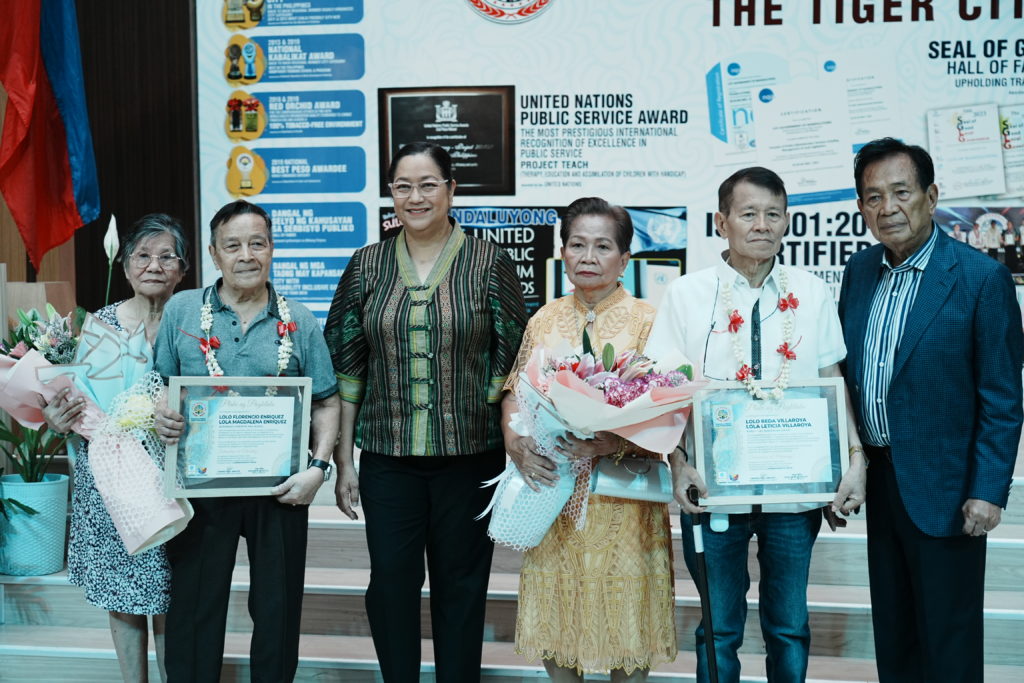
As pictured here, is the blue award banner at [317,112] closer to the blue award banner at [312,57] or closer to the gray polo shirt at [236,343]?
the blue award banner at [312,57]

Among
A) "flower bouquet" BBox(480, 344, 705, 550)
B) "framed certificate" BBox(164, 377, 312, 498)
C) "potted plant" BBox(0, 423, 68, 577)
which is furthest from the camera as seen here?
"potted plant" BBox(0, 423, 68, 577)

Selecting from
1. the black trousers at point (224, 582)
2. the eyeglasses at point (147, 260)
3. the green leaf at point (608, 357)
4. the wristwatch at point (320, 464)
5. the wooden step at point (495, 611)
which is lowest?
the wooden step at point (495, 611)

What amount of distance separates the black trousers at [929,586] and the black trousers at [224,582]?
148 cm

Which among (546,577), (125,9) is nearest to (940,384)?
(546,577)

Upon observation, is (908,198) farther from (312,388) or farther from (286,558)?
(286,558)

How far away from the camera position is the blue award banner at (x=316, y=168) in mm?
4387

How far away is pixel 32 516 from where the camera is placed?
10.5ft

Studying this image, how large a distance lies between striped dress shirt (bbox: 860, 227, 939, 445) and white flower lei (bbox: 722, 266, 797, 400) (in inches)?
8.9

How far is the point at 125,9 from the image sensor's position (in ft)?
14.9

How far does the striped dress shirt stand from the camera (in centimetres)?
215

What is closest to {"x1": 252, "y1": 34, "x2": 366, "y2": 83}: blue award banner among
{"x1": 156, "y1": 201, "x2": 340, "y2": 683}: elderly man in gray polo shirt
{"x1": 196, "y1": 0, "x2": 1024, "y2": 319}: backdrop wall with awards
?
{"x1": 196, "y1": 0, "x2": 1024, "y2": 319}: backdrop wall with awards

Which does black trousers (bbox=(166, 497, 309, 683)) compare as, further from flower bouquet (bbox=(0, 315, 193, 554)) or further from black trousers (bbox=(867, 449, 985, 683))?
black trousers (bbox=(867, 449, 985, 683))

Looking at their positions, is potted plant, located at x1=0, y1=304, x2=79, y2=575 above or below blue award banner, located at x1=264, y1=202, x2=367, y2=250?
below

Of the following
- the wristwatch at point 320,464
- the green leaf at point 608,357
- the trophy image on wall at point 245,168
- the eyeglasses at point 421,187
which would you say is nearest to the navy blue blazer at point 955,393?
the green leaf at point 608,357
